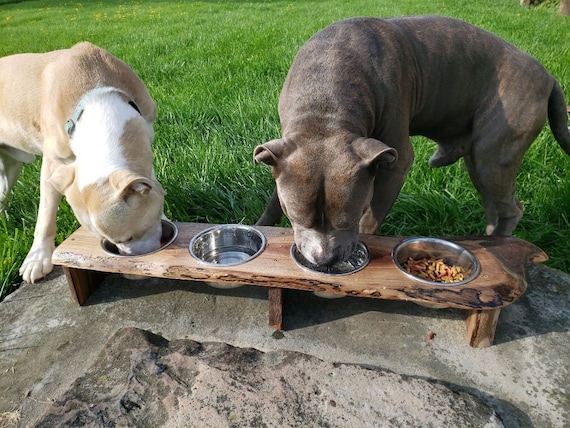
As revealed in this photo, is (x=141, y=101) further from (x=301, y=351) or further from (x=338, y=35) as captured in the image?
(x=301, y=351)

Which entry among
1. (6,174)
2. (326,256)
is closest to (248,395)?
(326,256)

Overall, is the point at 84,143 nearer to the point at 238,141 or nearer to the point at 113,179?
the point at 113,179

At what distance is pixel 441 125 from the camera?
123 inches

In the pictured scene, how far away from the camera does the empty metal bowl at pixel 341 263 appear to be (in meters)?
2.40

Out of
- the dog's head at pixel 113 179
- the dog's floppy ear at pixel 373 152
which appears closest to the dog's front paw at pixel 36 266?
the dog's head at pixel 113 179

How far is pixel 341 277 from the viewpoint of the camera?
2357 millimetres

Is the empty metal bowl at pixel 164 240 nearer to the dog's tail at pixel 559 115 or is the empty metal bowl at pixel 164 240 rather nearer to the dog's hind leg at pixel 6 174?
the dog's hind leg at pixel 6 174

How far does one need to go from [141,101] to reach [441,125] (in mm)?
2058

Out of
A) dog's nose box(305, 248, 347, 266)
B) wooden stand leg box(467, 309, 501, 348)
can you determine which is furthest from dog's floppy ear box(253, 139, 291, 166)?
wooden stand leg box(467, 309, 501, 348)

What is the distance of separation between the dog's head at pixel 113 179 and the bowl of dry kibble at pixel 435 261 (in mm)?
1381

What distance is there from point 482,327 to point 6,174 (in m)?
3.74

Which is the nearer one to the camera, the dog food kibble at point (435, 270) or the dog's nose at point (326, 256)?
the dog's nose at point (326, 256)

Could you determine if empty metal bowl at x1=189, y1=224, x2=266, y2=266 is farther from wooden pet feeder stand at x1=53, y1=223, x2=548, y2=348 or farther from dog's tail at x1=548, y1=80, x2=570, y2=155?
dog's tail at x1=548, y1=80, x2=570, y2=155

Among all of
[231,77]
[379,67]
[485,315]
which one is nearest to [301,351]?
[485,315]
